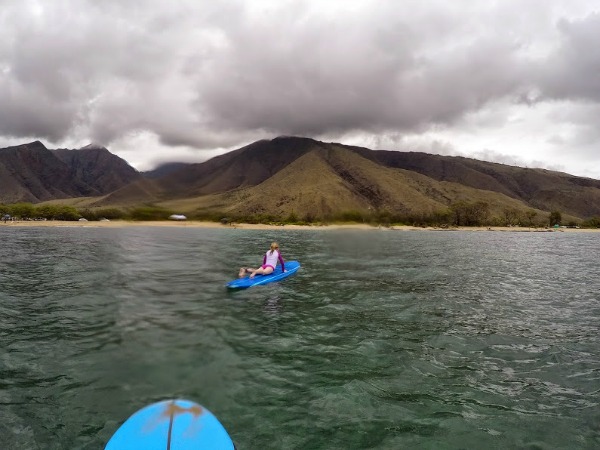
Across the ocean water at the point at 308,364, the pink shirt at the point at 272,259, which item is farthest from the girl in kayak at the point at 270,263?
the ocean water at the point at 308,364

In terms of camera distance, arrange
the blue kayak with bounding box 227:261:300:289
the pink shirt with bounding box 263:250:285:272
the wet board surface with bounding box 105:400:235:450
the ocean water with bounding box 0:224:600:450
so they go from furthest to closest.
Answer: the pink shirt with bounding box 263:250:285:272, the blue kayak with bounding box 227:261:300:289, the ocean water with bounding box 0:224:600:450, the wet board surface with bounding box 105:400:235:450

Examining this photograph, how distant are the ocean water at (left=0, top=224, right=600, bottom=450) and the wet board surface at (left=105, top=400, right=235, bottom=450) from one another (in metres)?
1.82

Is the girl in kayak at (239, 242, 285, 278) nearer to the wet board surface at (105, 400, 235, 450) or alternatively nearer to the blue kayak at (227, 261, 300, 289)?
the blue kayak at (227, 261, 300, 289)

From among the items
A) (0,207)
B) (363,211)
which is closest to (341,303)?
(363,211)

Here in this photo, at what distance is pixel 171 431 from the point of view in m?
5.79

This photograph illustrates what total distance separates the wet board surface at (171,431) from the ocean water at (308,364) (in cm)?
182

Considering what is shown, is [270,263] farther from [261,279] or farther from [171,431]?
[171,431]

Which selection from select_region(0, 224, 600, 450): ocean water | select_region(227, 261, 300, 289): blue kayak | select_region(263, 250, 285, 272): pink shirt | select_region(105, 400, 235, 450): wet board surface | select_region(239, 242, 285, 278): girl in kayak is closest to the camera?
select_region(105, 400, 235, 450): wet board surface

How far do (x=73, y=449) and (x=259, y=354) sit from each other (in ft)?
20.2

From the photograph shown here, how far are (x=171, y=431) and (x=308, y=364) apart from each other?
644cm

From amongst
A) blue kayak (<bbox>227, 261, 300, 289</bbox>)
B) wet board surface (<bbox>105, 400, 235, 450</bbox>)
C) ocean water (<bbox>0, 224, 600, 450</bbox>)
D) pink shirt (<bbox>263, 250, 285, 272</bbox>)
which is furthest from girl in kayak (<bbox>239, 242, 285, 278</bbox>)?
wet board surface (<bbox>105, 400, 235, 450</bbox>)

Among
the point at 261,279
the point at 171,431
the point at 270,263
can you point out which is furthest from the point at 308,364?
the point at 270,263

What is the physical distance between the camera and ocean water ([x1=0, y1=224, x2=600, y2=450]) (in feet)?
26.7

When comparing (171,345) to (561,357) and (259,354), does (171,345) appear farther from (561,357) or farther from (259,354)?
(561,357)
